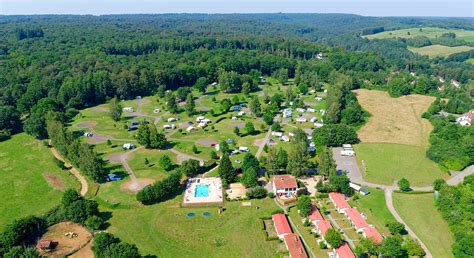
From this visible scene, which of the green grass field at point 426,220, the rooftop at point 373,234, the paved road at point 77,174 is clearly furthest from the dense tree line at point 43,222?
the green grass field at point 426,220

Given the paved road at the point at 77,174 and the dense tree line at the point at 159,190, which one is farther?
the paved road at the point at 77,174

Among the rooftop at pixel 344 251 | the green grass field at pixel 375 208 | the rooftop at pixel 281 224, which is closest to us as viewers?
the rooftop at pixel 344 251

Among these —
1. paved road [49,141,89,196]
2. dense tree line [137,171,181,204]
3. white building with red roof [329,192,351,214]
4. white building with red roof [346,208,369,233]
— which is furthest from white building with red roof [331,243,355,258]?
paved road [49,141,89,196]

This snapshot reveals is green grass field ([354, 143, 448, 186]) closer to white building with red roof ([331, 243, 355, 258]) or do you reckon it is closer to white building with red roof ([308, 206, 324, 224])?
white building with red roof ([308, 206, 324, 224])

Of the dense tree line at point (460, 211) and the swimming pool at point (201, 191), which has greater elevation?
the dense tree line at point (460, 211)

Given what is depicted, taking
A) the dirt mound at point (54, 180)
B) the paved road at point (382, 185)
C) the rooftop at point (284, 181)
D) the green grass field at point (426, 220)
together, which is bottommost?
the green grass field at point (426, 220)

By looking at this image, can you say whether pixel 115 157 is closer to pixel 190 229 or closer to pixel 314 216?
pixel 190 229

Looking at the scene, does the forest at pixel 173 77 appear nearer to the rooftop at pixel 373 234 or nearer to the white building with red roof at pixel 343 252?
the rooftop at pixel 373 234
